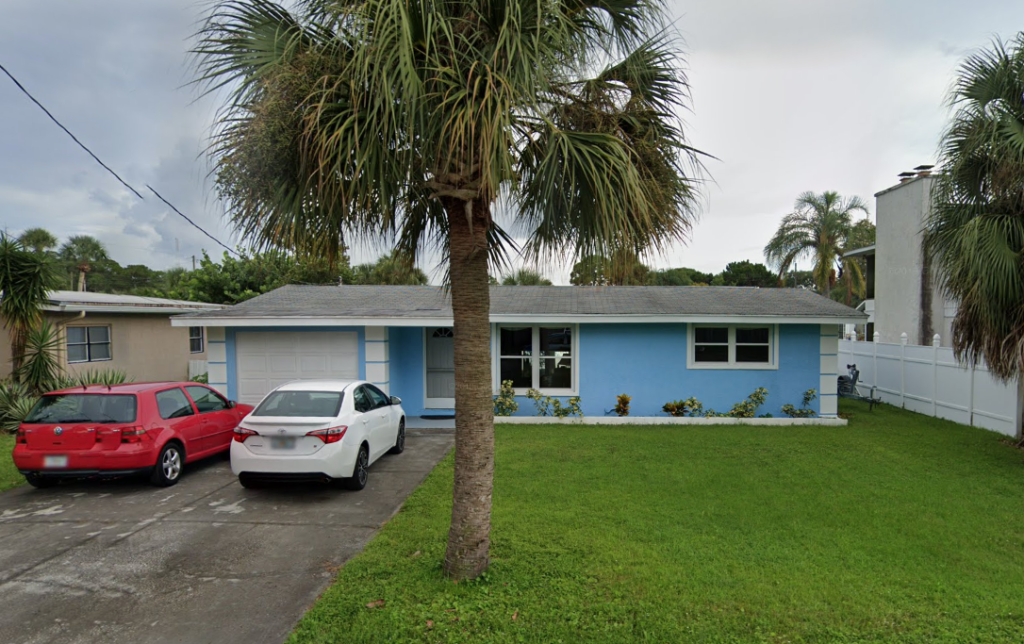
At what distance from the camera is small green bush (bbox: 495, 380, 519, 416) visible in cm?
1284

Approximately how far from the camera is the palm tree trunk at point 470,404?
468 centimetres

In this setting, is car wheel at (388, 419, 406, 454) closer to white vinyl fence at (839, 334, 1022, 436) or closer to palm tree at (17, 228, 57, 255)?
white vinyl fence at (839, 334, 1022, 436)

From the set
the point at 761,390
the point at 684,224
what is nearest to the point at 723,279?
the point at 761,390

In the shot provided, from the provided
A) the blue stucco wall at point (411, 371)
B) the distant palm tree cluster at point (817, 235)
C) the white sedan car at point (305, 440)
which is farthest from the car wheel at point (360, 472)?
the distant palm tree cluster at point (817, 235)

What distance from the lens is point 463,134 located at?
12.7 feet

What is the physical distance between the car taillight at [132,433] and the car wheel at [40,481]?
4.00ft

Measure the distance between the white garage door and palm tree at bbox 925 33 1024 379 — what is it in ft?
37.9

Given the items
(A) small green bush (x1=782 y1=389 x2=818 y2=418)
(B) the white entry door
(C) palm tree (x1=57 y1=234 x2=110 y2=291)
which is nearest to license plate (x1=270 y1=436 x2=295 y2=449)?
(B) the white entry door

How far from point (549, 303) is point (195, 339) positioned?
14.6m

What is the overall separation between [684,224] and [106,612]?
18.9 ft

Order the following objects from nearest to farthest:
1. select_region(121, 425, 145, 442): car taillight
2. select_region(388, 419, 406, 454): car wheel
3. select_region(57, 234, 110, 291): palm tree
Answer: select_region(121, 425, 145, 442): car taillight < select_region(388, 419, 406, 454): car wheel < select_region(57, 234, 110, 291): palm tree

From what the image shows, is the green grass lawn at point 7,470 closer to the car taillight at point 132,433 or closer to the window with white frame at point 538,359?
the car taillight at point 132,433

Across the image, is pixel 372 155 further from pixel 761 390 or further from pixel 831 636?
pixel 761 390

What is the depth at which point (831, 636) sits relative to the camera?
3.95 m
